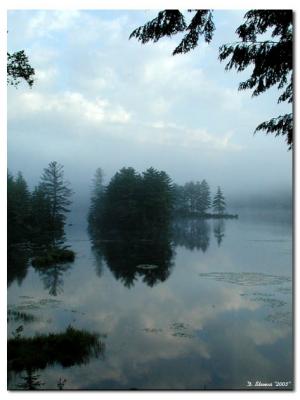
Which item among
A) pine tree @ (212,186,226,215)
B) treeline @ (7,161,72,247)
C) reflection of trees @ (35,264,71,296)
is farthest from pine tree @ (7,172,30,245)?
pine tree @ (212,186,226,215)

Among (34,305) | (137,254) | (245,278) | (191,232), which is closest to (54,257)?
(34,305)

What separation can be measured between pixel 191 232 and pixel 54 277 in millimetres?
3265

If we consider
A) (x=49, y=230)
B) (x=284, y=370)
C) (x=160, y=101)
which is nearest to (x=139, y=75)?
(x=160, y=101)

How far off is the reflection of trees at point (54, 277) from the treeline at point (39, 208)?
604 millimetres

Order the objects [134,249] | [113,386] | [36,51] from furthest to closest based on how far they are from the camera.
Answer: [134,249] → [36,51] → [113,386]

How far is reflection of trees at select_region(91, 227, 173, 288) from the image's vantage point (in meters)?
8.26

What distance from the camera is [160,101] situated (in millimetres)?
7090

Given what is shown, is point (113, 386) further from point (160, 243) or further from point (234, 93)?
point (234, 93)

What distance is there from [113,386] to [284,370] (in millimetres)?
2371

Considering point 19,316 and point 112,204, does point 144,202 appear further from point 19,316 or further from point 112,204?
point 19,316

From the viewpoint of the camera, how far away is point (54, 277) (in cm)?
845

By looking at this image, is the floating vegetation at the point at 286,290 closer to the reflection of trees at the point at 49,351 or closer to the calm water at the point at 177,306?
the calm water at the point at 177,306

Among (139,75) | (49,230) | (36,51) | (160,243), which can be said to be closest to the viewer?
(36,51)

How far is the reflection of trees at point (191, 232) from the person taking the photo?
7.91 m
